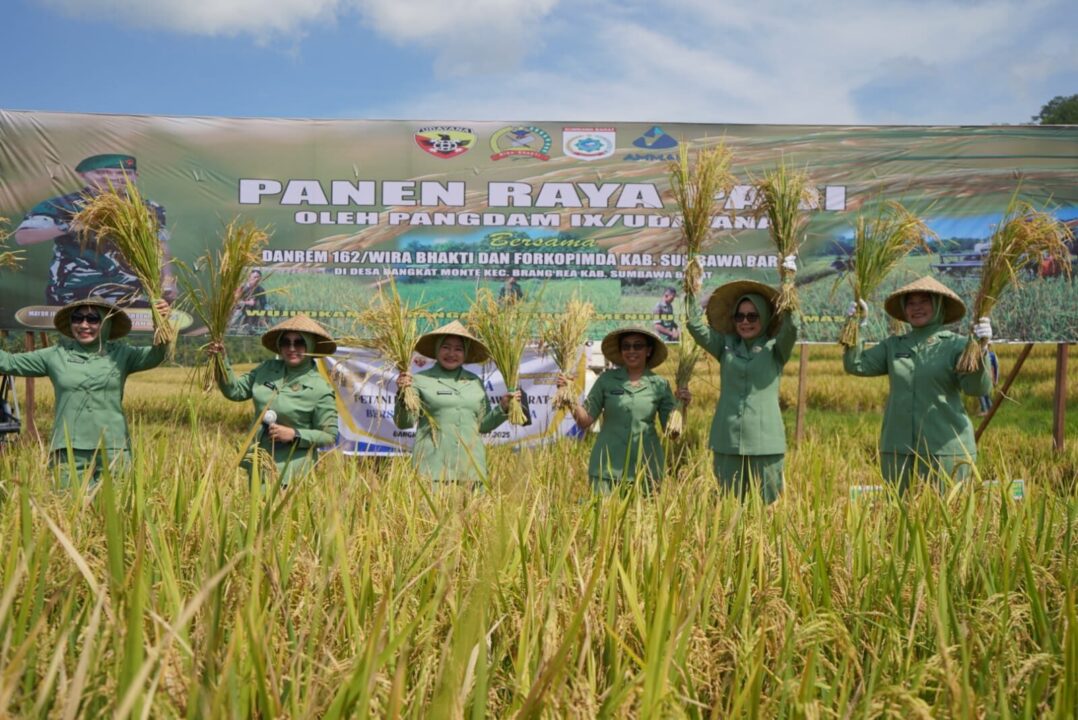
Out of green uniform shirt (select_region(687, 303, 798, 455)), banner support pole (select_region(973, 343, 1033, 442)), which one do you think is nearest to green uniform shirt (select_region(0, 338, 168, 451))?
green uniform shirt (select_region(687, 303, 798, 455))

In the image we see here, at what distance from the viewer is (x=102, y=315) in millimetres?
5188

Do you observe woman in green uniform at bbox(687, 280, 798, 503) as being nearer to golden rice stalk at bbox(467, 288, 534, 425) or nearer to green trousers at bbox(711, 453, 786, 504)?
green trousers at bbox(711, 453, 786, 504)

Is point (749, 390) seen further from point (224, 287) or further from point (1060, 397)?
point (1060, 397)

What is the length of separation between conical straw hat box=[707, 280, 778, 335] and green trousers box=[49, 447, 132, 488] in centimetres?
362

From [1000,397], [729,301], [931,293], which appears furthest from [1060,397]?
[729,301]

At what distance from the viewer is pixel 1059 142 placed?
7.26 meters

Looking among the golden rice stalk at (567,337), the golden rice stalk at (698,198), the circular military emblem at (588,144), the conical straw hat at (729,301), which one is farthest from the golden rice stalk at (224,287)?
the circular military emblem at (588,144)

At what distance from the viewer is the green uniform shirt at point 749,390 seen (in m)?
4.95

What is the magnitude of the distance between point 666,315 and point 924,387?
271 centimetres

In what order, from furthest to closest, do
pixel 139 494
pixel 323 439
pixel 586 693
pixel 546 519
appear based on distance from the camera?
pixel 323 439 → pixel 546 519 → pixel 139 494 → pixel 586 693

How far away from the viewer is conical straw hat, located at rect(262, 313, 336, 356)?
16.8 ft

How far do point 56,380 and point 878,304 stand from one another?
21.2ft

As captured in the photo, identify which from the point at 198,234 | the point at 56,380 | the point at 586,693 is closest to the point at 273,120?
the point at 198,234

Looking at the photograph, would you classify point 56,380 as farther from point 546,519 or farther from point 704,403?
point 704,403
